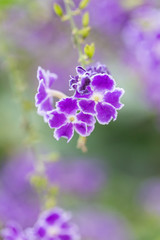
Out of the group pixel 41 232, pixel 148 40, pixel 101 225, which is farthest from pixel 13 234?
pixel 101 225

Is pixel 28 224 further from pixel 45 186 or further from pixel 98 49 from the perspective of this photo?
pixel 45 186

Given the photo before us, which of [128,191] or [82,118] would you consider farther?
[128,191]

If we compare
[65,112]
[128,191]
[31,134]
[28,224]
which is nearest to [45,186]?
[31,134]

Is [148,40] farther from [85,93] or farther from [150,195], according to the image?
[150,195]

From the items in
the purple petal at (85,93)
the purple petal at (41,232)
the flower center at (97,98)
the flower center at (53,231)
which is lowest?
the flower center at (97,98)

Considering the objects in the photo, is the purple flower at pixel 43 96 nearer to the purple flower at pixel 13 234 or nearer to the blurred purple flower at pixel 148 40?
the purple flower at pixel 13 234

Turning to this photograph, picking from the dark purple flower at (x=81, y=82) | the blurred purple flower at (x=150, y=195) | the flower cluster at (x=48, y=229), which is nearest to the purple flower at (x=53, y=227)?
the flower cluster at (x=48, y=229)

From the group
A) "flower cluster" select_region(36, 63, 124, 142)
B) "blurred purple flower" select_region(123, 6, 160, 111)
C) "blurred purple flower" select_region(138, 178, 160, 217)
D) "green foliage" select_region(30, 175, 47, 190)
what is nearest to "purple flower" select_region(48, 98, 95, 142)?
"flower cluster" select_region(36, 63, 124, 142)
